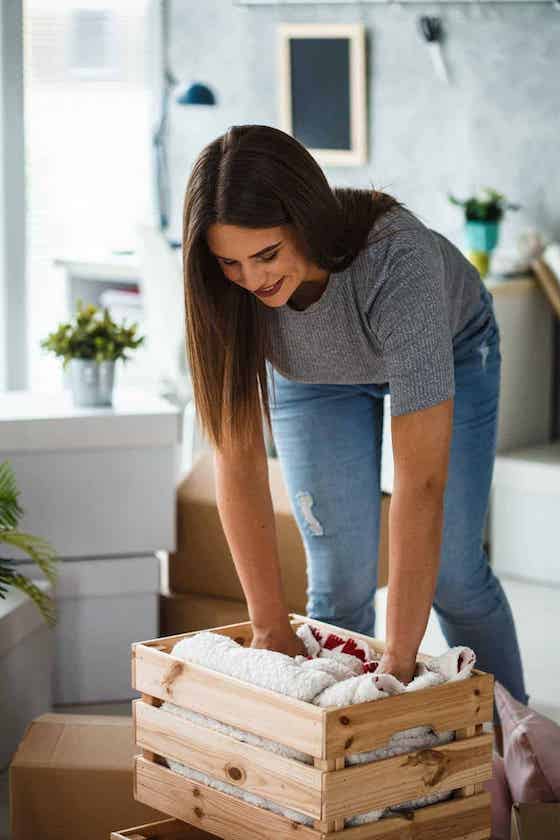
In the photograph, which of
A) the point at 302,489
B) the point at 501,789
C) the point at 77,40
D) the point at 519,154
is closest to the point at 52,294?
the point at 77,40

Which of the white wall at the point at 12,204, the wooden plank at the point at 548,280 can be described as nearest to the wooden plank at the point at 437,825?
the white wall at the point at 12,204

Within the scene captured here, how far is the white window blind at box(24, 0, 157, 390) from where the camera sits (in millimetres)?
5203

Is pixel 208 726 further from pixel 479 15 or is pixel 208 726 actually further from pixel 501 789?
pixel 479 15

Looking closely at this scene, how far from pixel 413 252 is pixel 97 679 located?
56.0 inches

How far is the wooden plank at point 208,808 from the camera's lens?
1.50 metres

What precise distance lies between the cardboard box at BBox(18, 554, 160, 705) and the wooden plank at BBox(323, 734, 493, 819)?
1222 millimetres

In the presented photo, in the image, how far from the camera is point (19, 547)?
2400mm

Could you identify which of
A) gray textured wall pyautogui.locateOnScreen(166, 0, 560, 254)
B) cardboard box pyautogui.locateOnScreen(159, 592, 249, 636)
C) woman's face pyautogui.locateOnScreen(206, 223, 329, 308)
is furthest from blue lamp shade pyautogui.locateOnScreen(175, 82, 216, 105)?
woman's face pyautogui.locateOnScreen(206, 223, 329, 308)

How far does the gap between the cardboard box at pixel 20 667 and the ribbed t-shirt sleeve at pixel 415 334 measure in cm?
103

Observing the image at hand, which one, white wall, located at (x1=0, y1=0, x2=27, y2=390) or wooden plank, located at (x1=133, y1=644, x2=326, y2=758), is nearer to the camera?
wooden plank, located at (x1=133, y1=644, x2=326, y2=758)

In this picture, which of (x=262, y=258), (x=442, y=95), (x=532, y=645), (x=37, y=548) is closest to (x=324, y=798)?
(x=262, y=258)

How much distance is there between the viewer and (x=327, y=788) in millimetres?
1429

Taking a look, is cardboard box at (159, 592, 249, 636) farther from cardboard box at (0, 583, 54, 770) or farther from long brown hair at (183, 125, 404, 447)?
long brown hair at (183, 125, 404, 447)

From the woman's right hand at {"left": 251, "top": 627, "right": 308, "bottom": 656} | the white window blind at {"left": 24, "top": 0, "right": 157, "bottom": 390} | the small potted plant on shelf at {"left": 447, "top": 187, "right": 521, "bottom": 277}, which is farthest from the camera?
the white window blind at {"left": 24, "top": 0, "right": 157, "bottom": 390}
